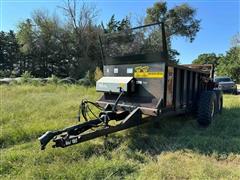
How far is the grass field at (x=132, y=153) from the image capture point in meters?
3.04

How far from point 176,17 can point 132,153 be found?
956 inches

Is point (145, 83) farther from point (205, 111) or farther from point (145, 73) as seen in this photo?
point (205, 111)

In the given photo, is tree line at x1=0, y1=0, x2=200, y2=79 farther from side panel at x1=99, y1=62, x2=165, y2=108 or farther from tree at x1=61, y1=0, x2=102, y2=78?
side panel at x1=99, y1=62, x2=165, y2=108

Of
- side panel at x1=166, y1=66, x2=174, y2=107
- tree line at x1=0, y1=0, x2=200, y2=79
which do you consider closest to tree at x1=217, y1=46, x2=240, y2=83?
tree line at x1=0, y1=0, x2=200, y2=79

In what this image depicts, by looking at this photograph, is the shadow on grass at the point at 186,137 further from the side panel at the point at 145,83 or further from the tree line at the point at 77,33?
the tree line at the point at 77,33

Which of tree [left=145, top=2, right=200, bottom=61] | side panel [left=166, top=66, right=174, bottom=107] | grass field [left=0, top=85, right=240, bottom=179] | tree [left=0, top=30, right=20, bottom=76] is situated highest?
tree [left=145, top=2, right=200, bottom=61]

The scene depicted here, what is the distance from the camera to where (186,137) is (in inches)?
179

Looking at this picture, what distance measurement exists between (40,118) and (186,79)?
356 centimetres

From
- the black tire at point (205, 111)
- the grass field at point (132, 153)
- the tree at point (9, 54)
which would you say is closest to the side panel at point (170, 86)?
the grass field at point (132, 153)

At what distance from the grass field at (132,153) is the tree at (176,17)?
21.2 metres

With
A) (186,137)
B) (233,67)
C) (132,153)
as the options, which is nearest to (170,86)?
(186,137)

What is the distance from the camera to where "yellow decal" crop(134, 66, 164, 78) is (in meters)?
4.27

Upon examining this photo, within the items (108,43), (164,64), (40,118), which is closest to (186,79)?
(164,64)

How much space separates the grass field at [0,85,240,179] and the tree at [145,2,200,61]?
2124cm
